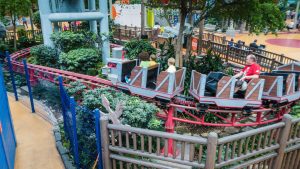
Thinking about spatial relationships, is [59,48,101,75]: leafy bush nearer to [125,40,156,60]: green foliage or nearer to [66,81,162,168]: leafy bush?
[125,40,156,60]: green foliage

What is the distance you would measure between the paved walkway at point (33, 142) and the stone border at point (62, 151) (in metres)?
0.13

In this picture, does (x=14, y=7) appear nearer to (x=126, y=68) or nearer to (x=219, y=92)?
(x=126, y=68)

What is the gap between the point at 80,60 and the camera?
33.9 ft

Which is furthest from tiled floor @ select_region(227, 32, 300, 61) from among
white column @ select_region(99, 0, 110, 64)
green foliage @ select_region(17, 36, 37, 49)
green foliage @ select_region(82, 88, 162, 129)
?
Answer: green foliage @ select_region(17, 36, 37, 49)

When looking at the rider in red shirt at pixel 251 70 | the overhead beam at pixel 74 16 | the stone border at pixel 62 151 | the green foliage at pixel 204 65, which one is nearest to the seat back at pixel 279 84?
the rider in red shirt at pixel 251 70

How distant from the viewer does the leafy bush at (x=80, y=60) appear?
1022 cm

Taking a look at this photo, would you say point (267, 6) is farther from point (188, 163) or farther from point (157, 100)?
point (188, 163)

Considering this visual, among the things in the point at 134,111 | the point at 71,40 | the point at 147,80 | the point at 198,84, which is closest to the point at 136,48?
the point at 71,40

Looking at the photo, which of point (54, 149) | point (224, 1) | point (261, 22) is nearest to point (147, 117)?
point (54, 149)

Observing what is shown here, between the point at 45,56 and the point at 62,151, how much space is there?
635 centimetres

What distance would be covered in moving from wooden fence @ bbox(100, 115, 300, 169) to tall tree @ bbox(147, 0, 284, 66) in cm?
386

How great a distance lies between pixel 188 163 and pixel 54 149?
139 inches

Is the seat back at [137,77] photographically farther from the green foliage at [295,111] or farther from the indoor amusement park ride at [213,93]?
the green foliage at [295,111]

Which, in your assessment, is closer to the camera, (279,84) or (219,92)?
(219,92)
